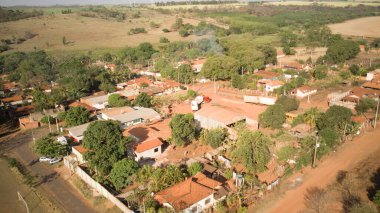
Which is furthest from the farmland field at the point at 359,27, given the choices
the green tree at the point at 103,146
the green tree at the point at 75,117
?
the green tree at the point at 103,146

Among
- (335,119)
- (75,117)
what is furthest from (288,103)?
(75,117)

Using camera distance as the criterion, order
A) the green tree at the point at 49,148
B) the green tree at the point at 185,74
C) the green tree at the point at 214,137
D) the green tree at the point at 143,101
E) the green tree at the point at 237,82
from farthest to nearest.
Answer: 1. the green tree at the point at 185,74
2. the green tree at the point at 237,82
3. the green tree at the point at 143,101
4. the green tree at the point at 214,137
5. the green tree at the point at 49,148

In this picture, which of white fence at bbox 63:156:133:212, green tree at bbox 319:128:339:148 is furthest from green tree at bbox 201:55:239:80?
white fence at bbox 63:156:133:212

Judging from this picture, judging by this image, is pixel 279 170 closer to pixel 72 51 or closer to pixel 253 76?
pixel 253 76

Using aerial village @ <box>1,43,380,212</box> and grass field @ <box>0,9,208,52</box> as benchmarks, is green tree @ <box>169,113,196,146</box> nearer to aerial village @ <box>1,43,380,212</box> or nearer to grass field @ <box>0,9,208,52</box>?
aerial village @ <box>1,43,380,212</box>

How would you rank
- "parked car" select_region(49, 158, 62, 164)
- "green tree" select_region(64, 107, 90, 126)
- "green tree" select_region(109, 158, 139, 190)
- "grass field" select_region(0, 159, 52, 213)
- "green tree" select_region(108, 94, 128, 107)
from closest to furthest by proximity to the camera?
"grass field" select_region(0, 159, 52, 213) < "green tree" select_region(109, 158, 139, 190) < "parked car" select_region(49, 158, 62, 164) < "green tree" select_region(64, 107, 90, 126) < "green tree" select_region(108, 94, 128, 107)

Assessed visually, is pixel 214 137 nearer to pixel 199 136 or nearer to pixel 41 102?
pixel 199 136

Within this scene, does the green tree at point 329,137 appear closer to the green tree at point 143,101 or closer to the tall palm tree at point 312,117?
the tall palm tree at point 312,117
